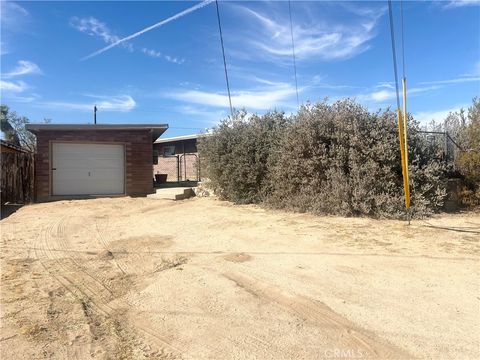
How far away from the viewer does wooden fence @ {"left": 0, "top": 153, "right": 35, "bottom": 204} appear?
14266 millimetres

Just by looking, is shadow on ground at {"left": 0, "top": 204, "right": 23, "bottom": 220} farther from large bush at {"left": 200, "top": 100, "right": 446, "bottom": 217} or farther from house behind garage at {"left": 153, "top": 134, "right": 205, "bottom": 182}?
house behind garage at {"left": 153, "top": 134, "right": 205, "bottom": 182}

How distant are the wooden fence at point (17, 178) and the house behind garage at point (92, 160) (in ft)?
0.80

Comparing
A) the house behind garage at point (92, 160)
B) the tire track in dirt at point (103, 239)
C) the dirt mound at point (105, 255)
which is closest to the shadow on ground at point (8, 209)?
the house behind garage at point (92, 160)

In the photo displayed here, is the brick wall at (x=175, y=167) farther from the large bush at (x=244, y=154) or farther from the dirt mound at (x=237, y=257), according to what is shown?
the dirt mound at (x=237, y=257)

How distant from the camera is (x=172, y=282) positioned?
4805 mm

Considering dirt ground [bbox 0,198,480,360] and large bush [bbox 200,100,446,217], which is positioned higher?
large bush [bbox 200,100,446,217]

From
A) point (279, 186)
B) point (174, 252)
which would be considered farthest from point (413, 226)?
point (174, 252)

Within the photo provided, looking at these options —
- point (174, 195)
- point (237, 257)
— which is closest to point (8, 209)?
point (174, 195)

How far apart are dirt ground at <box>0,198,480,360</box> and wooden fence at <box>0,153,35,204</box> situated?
7.25 meters

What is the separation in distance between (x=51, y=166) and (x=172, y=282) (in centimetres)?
1244

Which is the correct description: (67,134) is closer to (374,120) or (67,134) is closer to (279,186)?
(279,186)

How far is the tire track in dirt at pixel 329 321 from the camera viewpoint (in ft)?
10.2

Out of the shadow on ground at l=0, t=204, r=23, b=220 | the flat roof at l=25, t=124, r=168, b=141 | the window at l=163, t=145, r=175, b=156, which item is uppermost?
the window at l=163, t=145, r=175, b=156

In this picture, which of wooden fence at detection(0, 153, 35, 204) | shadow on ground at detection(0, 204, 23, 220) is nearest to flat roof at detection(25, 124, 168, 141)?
wooden fence at detection(0, 153, 35, 204)
